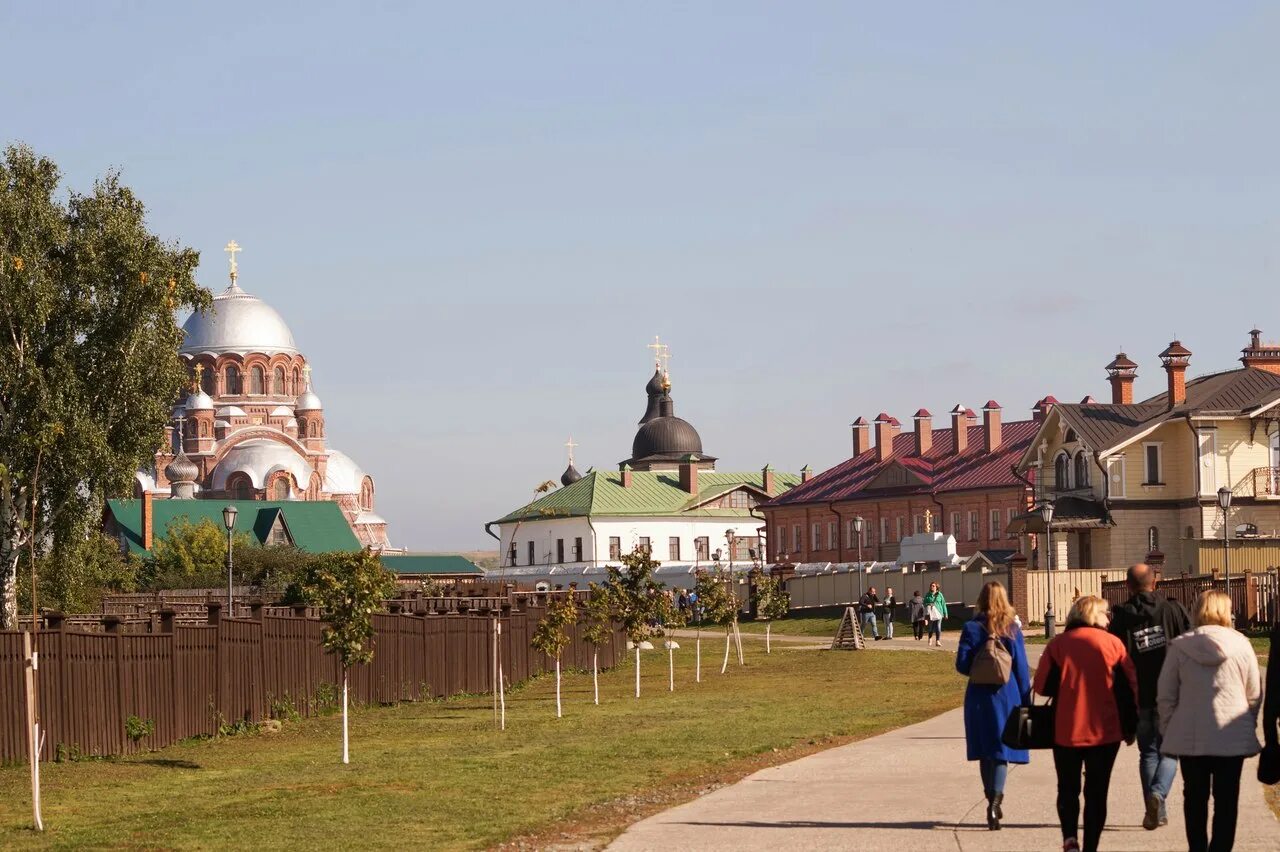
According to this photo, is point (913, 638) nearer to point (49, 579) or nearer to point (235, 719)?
point (49, 579)

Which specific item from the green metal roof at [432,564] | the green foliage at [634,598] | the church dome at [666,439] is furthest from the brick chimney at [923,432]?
the green foliage at [634,598]

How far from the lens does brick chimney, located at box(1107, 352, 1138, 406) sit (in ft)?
227

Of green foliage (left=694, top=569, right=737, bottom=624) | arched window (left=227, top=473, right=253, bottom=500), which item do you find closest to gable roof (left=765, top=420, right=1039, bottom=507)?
arched window (left=227, top=473, right=253, bottom=500)

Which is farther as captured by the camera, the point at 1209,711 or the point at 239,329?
the point at 239,329

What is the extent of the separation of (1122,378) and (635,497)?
55.7 m

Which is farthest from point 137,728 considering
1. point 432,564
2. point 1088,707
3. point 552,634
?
point 432,564

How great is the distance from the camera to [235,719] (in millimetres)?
26141

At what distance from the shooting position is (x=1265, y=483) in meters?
62.7

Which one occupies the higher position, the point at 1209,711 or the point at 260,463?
the point at 260,463

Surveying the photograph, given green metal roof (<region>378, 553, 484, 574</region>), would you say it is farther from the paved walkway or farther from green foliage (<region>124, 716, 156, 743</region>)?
the paved walkway

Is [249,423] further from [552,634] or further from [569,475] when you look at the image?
[552,634]

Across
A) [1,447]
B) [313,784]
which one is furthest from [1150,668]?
[1,447]

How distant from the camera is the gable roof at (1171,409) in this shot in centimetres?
6253

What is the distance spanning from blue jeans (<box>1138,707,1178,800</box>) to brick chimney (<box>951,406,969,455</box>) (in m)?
81.1
